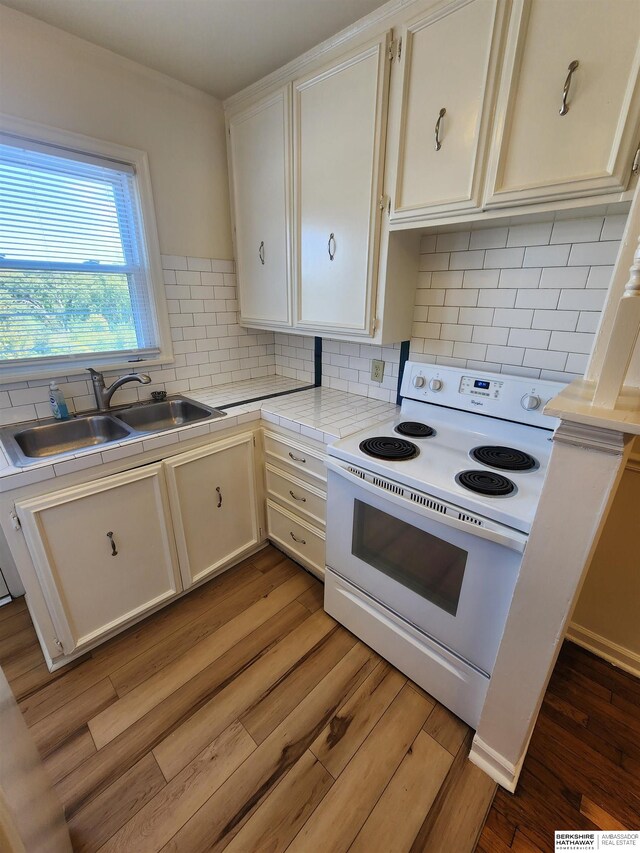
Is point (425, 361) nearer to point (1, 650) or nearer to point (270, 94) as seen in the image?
point (270, 94)

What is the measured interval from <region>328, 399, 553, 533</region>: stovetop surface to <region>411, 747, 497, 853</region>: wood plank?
881 millimetres

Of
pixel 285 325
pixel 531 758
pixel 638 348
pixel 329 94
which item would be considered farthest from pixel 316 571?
pixel 329 94

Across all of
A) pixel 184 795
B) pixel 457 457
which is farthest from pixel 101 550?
pixel 457 457

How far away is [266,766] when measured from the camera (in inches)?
47.1

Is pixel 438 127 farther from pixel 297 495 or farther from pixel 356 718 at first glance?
pixel 356 718

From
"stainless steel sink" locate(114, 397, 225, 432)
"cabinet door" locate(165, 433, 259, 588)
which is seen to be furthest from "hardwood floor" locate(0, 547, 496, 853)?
"stainless steel sink" locate(114, 397, 225, 432)

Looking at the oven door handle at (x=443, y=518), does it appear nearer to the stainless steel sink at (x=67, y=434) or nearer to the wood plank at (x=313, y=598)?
the wood plank at (x=313, y=598)

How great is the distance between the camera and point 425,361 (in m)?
1.80

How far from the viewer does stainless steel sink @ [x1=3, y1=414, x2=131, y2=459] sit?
1605 millimetres

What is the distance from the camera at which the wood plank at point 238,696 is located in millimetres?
1237

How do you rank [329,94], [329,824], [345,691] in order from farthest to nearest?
1. [329,94]
2. [345,691]
3. [329,824]

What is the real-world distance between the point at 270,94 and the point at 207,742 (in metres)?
2.79

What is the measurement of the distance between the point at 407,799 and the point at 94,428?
6.36ft

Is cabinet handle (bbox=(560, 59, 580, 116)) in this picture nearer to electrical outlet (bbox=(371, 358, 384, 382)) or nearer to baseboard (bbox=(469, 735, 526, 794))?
electrical outlet (bbox=(371, 358, 384, 382))
